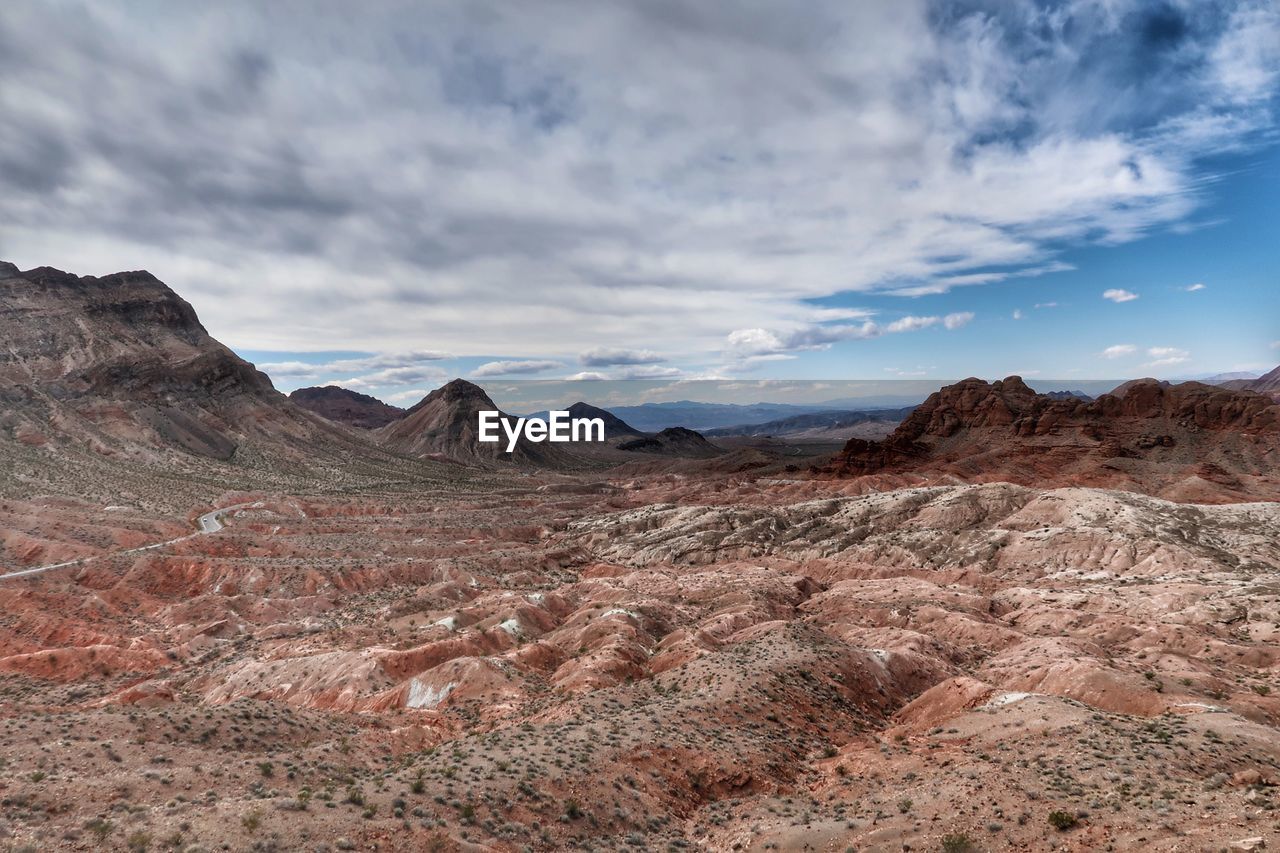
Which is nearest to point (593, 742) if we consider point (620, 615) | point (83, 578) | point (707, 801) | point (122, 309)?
point (707, 801)

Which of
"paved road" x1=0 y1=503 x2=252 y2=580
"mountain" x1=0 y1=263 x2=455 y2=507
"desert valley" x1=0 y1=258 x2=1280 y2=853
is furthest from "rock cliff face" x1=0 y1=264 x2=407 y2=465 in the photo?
"paved road" x1=0 y1=503 x2=252 y2=580

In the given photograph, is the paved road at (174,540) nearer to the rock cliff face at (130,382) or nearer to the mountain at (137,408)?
the mountain at (137,408)

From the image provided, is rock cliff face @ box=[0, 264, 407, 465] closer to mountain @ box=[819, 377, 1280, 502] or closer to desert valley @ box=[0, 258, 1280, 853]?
desert valley @ box=[0, 258, 1280, 853]

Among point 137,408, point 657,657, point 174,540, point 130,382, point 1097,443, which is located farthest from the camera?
point 130,382

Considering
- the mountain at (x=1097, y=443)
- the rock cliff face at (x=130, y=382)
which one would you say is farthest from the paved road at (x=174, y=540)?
the mountain at (x=1097, y=443)

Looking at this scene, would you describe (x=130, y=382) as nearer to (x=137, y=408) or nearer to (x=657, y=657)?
(x=137, y=408)

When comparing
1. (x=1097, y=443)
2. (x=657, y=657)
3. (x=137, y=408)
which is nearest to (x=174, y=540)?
(x=657, y=657)
